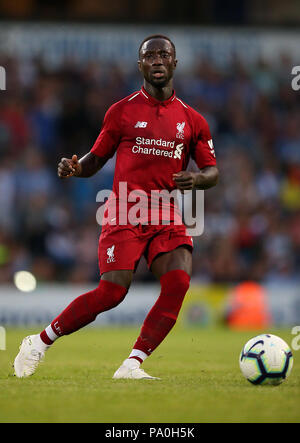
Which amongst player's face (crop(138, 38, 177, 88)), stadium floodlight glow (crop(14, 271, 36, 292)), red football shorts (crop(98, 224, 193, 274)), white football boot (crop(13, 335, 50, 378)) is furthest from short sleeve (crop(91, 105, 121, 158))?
stadium floodlight glow (crop(14, 271, 36, 292))

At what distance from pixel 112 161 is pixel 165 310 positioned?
27.2ft

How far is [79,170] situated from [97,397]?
6.53 ft

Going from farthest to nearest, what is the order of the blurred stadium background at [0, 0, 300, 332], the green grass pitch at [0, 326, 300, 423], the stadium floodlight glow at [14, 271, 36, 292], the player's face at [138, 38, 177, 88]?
the blurred stadium background at [0, 0, 300, 332], the stadium floodlight glow at [14, 271, 36, 292], the player's face at [138, 38, 177, 88], the green grass pitch at [0, 326, 300, 423]

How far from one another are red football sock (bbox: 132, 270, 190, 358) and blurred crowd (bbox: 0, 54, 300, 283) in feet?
25.8

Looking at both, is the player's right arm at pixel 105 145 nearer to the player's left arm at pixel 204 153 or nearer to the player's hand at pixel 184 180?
the player's left arm at pixel 204 153

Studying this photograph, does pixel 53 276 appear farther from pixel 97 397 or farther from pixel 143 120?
pixel 97 397

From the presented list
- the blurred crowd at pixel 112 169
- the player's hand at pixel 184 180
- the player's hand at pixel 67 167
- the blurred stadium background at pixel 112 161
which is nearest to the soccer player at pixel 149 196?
the player's hand at pixel 67 167

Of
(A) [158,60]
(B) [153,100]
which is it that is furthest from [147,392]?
(A) [158,60]

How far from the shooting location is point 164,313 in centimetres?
669

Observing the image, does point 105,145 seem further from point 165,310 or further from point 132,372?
point 132,372

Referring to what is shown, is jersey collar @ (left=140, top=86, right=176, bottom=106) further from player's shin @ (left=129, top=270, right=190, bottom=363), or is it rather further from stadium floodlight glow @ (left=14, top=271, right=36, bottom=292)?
stadium floodlight glow @ (left=14, top=271, right=36, bottom=292)

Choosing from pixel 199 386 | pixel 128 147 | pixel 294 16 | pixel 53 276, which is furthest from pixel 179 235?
pixel 294 16

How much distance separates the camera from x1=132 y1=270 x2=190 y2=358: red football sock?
666 cm

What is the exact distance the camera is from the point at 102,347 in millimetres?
10148
